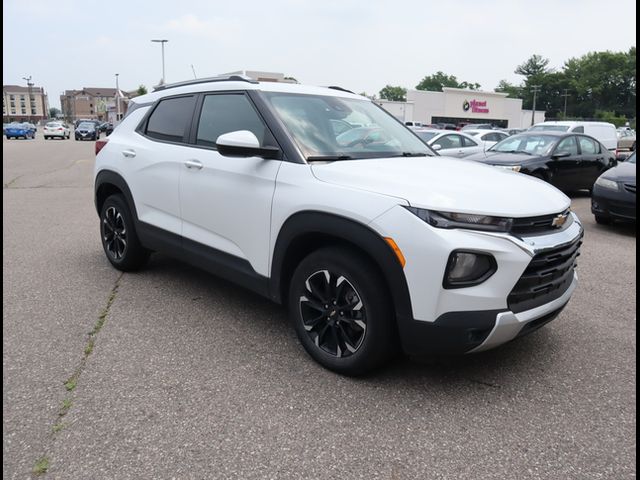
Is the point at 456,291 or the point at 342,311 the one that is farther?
the point at 342,311

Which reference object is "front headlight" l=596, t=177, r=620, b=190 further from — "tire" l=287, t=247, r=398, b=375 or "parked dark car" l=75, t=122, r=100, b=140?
"parked dark car" l=75, t=122, r=100, b=140

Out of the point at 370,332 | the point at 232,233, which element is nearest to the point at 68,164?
the point at 232,233

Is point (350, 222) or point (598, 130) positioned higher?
point (598, 130)

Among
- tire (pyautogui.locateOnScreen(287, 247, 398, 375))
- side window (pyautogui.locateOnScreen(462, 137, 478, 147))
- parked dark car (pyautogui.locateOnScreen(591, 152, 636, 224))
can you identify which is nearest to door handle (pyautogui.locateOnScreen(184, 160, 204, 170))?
tire (pyautogui.locateOnScreen(287, 247, 398, 375))

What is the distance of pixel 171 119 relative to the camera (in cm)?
464

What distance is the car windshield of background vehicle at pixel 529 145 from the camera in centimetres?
1109

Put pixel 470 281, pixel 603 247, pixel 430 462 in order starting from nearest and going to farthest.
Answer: pixel 430 462, pixel 470 281, pixel 603 247

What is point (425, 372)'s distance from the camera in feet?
11.0

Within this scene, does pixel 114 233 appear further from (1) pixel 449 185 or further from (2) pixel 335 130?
(1) pixel 449 185

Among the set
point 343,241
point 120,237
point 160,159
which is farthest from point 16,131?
point 343,241

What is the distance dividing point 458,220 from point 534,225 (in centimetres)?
52

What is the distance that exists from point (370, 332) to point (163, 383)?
4.18ft

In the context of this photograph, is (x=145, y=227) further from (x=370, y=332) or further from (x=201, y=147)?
(x=370, y=332)

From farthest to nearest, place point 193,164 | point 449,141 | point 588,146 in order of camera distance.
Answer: point 449,141, point 588,146, point 193,164
